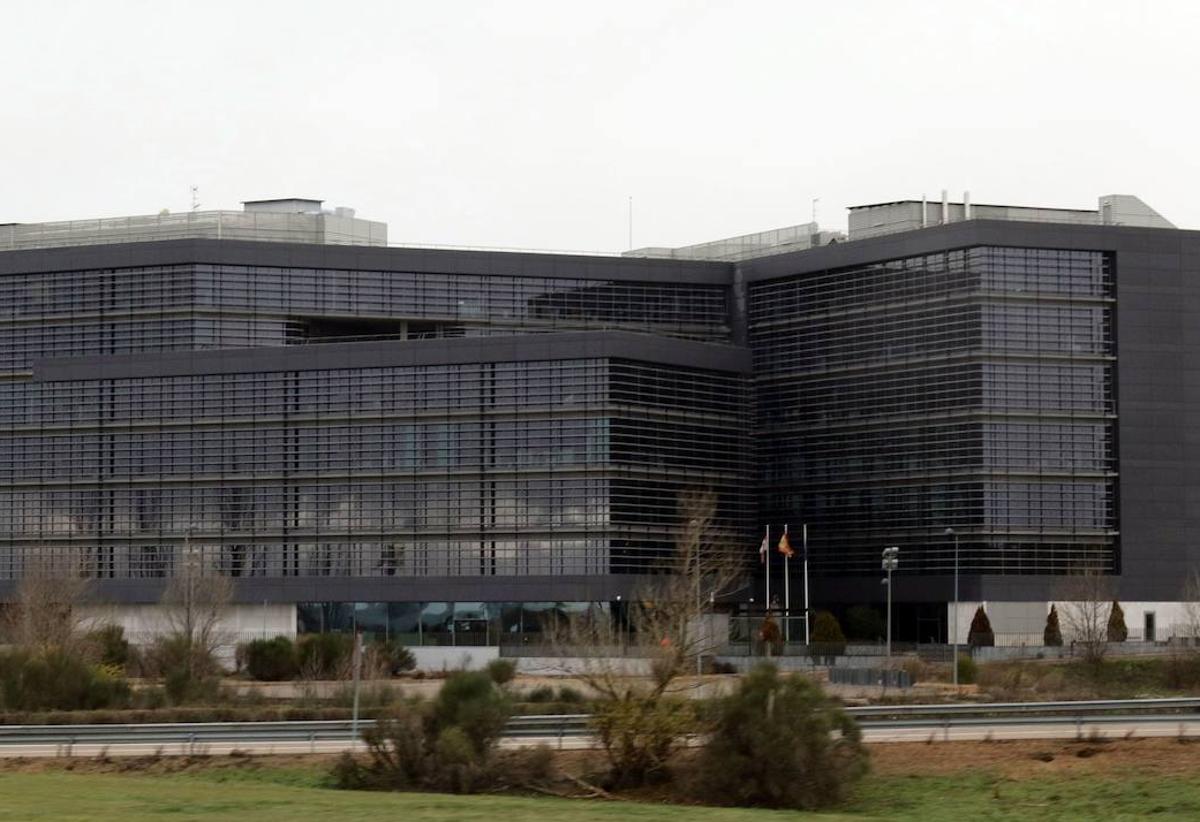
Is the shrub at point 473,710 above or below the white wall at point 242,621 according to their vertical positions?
above

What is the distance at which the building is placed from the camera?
123 m

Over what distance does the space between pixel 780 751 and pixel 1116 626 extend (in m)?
70.4

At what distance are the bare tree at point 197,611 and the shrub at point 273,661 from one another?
2.04 meters

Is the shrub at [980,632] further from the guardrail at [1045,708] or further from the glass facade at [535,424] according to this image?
the guardrail at [1045,708]

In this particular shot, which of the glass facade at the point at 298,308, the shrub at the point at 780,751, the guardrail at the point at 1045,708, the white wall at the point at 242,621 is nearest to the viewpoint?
the shrub at the point at 780,751

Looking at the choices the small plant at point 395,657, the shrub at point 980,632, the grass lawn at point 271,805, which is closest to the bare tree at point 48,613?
the small plant at point 395,657

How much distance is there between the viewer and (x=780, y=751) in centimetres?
5247

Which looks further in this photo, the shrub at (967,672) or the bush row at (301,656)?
the bush row at (301,656)

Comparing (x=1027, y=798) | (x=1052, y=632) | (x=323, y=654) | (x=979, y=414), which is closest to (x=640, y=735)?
(x=1027, y=798)

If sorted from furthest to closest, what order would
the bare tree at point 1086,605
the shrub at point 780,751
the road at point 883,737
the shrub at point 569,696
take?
the bare tree at point 1086,605 < the shrub at point 569,696 < the road at point 883,737 < the shrub at point 780,751

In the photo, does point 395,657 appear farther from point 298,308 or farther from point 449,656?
point 298,308

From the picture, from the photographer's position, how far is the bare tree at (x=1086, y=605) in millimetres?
114688

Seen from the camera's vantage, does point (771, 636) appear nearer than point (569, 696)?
No

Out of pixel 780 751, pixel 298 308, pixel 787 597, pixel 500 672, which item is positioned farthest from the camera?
pixel 298 308
